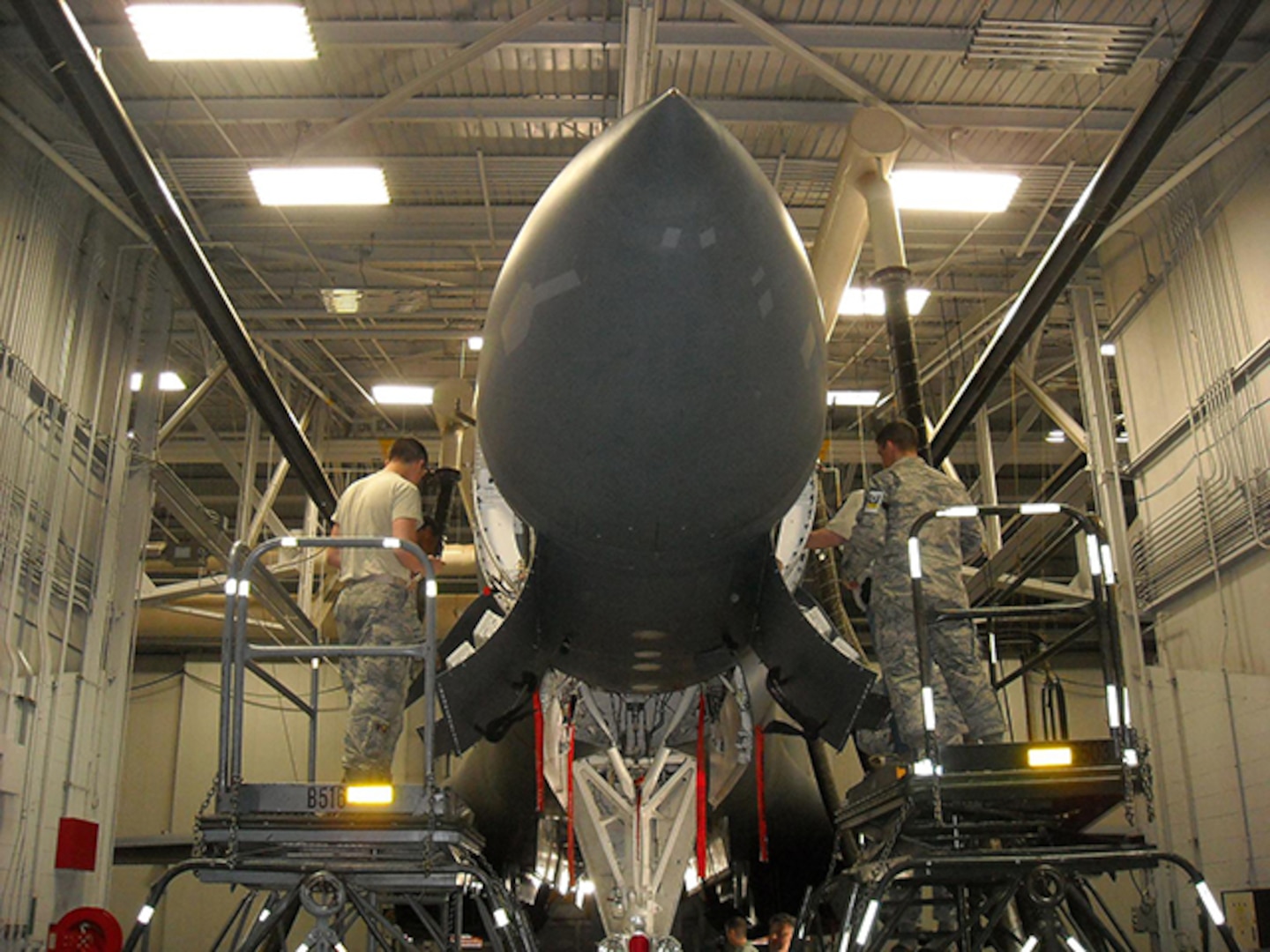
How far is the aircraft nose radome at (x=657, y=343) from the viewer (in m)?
2.95

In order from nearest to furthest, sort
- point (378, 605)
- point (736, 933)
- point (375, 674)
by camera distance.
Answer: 1. point (375, 674)
2. point (378, 605)
3. point (736, 933)

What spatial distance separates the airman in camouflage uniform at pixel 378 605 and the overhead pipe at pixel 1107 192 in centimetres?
524

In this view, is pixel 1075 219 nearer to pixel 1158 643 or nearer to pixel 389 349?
pixel 1158 643

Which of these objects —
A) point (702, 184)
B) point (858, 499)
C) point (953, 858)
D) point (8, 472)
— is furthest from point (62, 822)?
point (702, 184)

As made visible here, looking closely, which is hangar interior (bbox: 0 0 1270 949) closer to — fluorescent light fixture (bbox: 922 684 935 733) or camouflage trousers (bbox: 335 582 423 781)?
camouflage trousers (bbox: 335 582 423 781)

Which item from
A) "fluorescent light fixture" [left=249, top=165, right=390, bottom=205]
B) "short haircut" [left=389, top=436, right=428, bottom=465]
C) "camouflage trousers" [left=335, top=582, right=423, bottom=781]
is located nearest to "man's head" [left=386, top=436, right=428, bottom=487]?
"short haircut" [left=389, top=436, right=428, bottom=465]

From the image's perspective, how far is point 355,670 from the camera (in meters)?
5.81

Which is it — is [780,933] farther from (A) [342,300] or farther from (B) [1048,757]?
(A) [342,300]

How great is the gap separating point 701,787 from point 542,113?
Answer: 25.9ft

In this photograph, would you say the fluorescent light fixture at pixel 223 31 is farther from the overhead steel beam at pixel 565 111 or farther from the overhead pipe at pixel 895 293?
the overhead pipe at pixel 895 293

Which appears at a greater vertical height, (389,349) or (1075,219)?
(389,349)

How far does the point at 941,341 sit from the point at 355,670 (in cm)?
1199

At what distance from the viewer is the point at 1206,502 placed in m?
11.1

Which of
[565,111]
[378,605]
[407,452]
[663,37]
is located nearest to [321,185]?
[565,111]
